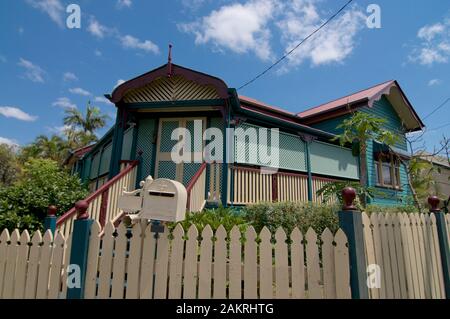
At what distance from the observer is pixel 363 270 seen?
7.53 ft

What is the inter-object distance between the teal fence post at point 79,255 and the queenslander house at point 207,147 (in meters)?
3.15

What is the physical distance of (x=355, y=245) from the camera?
7.62 ft

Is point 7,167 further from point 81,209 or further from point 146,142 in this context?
point 81,209

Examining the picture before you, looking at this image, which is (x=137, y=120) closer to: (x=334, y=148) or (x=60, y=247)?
(x=60, y=247)

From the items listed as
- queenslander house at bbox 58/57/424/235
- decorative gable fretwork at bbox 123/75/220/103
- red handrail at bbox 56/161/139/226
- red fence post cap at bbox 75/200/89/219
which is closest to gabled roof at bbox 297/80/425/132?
queenslander house at bbox 58/57/424/235

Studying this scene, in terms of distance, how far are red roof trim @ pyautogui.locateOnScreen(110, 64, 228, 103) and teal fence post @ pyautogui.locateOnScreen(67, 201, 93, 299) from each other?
5.01 metres

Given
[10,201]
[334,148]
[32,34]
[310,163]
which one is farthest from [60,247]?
[334,148]

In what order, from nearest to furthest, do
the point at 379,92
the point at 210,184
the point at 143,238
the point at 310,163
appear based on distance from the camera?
the point at 143,238
the point at 210,184
the point at 310,163
the point at 379,92

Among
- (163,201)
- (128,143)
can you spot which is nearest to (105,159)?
(128,143)

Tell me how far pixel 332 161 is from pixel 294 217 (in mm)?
5823

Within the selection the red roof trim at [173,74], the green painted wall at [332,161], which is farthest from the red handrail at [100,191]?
the green painted wall at [332,161]

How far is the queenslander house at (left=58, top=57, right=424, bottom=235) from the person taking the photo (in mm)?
6848

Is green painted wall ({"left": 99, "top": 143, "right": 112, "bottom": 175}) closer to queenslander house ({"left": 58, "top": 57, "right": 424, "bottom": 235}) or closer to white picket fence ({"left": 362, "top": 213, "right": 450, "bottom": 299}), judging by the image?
queenslander house ({"left": 58, "top": 57, "right": 424, "bottom": 235})
